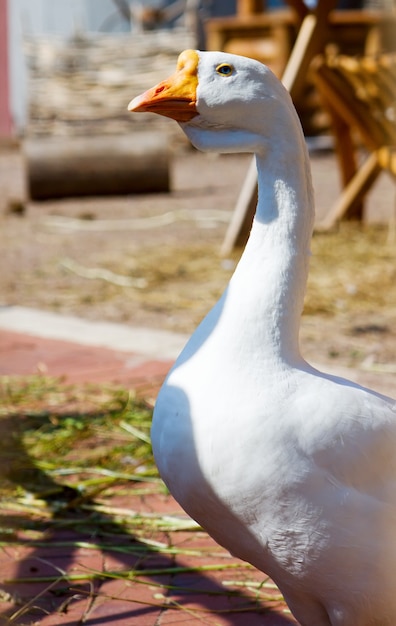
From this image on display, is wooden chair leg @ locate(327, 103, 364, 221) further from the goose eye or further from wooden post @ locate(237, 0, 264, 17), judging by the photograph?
wooden post @ locate(237, 0, 264, 17)

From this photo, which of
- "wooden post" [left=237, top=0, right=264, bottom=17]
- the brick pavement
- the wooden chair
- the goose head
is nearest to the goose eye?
the goose head

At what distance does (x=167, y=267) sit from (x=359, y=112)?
6.41 feet

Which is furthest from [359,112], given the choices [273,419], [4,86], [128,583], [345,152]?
[4,86]

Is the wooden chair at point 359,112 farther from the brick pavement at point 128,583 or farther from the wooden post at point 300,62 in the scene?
the brick pavement at point 128,583

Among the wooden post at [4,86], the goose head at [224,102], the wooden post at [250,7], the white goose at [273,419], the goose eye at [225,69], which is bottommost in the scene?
the wooden post at [4,86]

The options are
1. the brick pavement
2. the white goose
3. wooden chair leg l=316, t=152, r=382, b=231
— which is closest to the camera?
the white goose

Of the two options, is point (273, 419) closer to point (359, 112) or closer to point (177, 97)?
point (177, 97)

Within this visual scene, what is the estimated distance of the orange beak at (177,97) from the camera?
1898 mm

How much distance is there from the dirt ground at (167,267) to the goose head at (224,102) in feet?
7.89

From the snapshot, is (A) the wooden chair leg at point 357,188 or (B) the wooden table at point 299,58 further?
(A) the wooden chair leg at point 357,188

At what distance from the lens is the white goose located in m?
1.81

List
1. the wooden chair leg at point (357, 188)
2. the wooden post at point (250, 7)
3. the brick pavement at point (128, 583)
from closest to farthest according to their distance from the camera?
the brick pavement at point (128, 583) → the wooden chair leg at point (357, 188) → the wooden post at point (250, 7)

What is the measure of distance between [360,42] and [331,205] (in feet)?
19.6

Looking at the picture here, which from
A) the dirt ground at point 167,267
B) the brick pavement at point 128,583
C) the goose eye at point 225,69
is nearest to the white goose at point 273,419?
the goose eye at point 225,69
